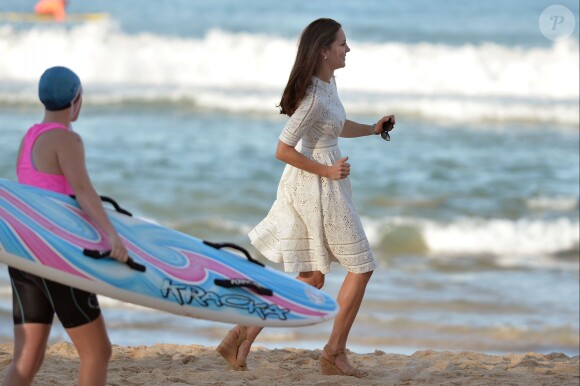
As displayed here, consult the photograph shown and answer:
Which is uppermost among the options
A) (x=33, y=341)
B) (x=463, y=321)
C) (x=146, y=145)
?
(x=146, y=145)

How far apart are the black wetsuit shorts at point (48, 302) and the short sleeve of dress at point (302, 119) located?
1.46m

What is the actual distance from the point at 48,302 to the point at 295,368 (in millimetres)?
2079

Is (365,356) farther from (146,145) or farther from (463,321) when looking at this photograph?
(146,145)

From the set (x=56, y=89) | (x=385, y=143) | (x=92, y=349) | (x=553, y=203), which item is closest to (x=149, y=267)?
(x=92, y=349)

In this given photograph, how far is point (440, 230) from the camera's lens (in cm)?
1019

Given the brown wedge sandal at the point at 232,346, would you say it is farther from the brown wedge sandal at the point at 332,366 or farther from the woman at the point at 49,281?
the woman at the point at 49,281

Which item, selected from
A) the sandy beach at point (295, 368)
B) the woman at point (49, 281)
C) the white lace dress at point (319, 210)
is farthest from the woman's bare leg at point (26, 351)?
the white lace dress at point (319, 210)

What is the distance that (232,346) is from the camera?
5.05 meters

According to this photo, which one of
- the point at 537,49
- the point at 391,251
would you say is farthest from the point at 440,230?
the point at 537,49

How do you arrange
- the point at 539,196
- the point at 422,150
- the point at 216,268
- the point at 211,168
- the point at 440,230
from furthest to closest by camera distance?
1. the point at 422,150
2. the point at 211,168
3. the point at 539,196
4. the point at 440,230
5. the point at 216,268

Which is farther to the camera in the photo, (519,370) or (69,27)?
(69,27)

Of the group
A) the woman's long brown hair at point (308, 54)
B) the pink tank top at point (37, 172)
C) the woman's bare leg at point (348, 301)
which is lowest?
the woman's bare leg at point (348, 301)

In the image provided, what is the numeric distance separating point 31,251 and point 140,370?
6.64 feet

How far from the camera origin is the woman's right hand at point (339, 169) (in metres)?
4.51
